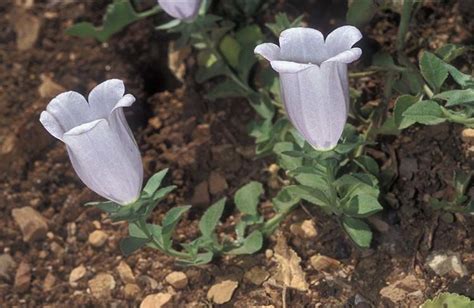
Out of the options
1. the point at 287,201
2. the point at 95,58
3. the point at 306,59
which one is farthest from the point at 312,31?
the point at 95,58

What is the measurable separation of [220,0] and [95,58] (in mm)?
419

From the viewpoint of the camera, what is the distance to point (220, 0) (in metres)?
2.71

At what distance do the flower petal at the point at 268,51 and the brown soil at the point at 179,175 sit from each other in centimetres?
60

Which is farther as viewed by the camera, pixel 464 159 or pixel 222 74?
pixel 222 74

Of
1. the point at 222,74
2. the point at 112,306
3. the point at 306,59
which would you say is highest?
the point at 306,59

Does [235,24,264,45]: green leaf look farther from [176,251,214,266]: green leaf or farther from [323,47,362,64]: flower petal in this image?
[323,47,362,64]: flower petal

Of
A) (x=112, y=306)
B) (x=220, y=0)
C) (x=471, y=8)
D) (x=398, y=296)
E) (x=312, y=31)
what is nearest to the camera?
(x=312, y=31)

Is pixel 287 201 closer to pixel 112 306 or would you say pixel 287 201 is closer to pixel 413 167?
pixel 413 167

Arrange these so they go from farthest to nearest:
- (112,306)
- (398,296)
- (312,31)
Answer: (112,306), (398,296), (312,31)

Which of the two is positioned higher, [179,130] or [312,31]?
[312,31]

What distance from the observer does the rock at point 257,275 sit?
2137 mm

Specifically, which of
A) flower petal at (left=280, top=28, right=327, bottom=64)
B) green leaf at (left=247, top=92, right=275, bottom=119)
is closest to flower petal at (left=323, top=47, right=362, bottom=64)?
flower petal at (left=280, top=28, right=327, bottom=64)

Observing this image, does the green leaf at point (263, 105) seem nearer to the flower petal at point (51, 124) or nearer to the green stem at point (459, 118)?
the green stem at point (459, 118)

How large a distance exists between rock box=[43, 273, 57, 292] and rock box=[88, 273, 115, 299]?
10 cm
